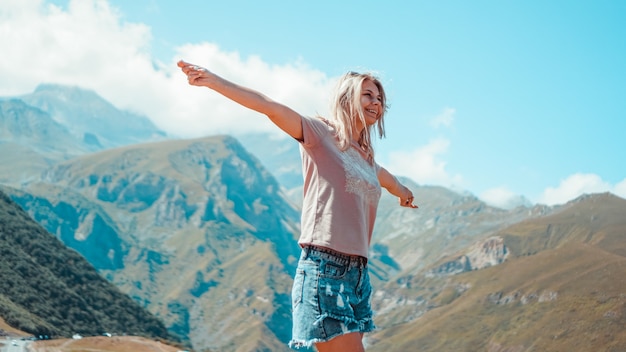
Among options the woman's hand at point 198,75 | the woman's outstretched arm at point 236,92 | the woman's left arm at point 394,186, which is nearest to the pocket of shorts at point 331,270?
the woman's outstretched arm at point 236,92

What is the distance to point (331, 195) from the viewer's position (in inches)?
235

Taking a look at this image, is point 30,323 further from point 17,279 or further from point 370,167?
point 370,167

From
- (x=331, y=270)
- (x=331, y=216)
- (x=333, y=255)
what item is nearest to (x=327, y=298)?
(x=331, y=270)

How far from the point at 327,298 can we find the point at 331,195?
0.89 metres

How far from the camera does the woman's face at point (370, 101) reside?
21.3 ft

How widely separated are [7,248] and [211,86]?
192 meters

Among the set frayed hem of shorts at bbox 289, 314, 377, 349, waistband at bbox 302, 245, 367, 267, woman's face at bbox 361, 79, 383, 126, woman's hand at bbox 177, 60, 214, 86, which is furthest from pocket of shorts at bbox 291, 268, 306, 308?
woman's hand at bbox 177, 60, 214, 86

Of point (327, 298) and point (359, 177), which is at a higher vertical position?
A: point (359, 177)

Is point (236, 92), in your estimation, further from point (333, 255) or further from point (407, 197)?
point (407, 197)

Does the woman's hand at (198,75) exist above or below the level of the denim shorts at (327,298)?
above

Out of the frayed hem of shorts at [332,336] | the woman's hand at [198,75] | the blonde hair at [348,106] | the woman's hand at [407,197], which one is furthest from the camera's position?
the woman's hand at [407,197]

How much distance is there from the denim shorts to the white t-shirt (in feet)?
0.42

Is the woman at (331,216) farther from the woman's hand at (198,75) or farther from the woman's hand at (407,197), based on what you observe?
the woman's hand at (407,197)

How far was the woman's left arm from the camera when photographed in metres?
7.35
